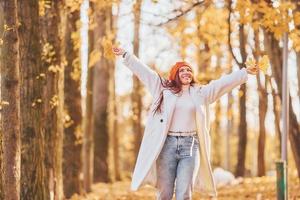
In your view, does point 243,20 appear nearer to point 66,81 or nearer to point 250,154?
point 66,81

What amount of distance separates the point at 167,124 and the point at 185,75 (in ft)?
2.05

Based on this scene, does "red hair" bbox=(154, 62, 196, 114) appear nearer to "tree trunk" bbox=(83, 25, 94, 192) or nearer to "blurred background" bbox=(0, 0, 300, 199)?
"blurred background" bbox=(0, 0, 300, 199)

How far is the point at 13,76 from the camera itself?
7594mm

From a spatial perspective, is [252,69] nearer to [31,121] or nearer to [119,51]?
[119,51]

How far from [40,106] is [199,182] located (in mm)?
2911

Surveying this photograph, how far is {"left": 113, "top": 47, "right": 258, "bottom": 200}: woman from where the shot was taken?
26.0 feet

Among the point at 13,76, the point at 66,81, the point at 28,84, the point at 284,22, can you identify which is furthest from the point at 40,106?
the point at 66,81

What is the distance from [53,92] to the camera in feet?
35.3

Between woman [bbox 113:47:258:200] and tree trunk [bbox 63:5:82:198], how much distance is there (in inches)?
261

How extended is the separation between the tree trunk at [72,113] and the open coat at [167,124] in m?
6.52

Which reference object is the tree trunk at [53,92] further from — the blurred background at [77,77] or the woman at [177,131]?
the woman at [177,131]

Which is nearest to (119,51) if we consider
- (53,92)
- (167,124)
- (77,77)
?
(167,124)

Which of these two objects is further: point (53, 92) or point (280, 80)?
point (280, 80)

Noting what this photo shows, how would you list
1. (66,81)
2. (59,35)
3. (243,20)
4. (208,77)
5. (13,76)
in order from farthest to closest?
(208,77)
(66,81)
(243,20)
(59,35)
(13,76)
